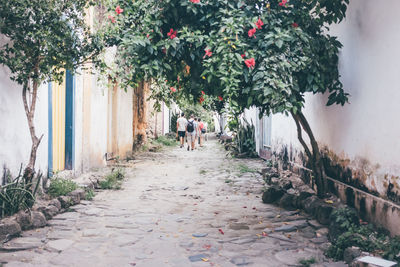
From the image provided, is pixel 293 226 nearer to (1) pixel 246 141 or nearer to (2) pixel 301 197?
(2) pixel 301 197

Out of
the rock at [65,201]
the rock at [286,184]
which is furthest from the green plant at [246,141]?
the rock at [65,201]

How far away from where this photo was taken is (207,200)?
23.1ft

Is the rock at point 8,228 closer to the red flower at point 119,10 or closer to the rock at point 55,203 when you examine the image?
the rock at point 55,203

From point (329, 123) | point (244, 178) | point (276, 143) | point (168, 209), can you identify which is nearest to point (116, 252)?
point (168, 209)

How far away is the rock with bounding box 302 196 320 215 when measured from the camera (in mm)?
5528

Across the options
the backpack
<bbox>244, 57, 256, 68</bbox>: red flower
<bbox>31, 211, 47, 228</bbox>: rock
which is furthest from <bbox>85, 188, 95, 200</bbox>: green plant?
the backpack

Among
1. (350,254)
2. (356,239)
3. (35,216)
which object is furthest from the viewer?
(35,216)

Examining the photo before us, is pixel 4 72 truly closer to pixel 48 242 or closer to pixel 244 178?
pixel 48 242

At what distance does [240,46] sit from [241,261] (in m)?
2.42

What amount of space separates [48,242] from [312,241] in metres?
2.99

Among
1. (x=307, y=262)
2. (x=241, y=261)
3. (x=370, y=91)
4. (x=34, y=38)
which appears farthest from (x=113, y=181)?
(x=370, y=91)

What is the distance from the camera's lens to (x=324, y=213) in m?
5.04

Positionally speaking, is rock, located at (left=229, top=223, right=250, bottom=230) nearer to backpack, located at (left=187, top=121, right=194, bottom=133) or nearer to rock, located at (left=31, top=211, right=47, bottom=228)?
rock, located at (left=31, top=211, right=47, bottom=228)

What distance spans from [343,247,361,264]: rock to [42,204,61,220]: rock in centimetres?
375
